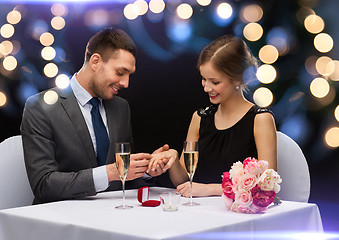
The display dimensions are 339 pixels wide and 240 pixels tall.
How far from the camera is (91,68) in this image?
7.97 ft

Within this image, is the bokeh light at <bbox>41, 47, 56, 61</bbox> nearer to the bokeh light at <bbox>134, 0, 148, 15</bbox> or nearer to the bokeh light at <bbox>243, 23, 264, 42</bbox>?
the bokeh light at <bbox>134, 0, 148, 15</bbox>

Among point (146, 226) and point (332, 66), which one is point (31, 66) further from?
point (146, 226)

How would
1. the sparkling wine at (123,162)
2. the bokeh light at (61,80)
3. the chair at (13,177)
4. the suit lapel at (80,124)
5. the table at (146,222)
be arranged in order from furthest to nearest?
the bokeh light at (61,80), the suit lapel at (80,124), the chair at (13,177), the sparkling wine at (123,162), the table at (146,222)

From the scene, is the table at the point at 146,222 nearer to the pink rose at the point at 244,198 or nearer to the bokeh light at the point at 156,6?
the pink rose at the point at 244,198

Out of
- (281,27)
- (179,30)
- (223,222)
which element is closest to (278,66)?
(281,27)

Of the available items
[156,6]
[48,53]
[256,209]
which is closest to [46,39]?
[48,53]

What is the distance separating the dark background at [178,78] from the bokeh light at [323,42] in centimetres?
2

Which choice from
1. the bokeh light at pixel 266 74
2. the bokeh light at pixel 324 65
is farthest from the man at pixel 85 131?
the bokeh light at pixel 324 65

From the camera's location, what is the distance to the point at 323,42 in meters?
2.54

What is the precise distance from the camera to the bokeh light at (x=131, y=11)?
10.2 feet

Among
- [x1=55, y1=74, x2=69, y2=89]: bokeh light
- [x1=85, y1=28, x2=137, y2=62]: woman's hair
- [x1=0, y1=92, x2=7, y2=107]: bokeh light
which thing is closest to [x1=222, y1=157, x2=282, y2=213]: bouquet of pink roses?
[x1=85, y1=28, x2=137, y2=62]: woman's hair

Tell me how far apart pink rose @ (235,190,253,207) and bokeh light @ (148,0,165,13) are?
184cm

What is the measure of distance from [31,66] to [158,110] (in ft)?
2.89

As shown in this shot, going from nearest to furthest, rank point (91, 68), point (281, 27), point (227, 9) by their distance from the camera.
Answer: point (91, 68), point (281, 27), point (227, 9)
